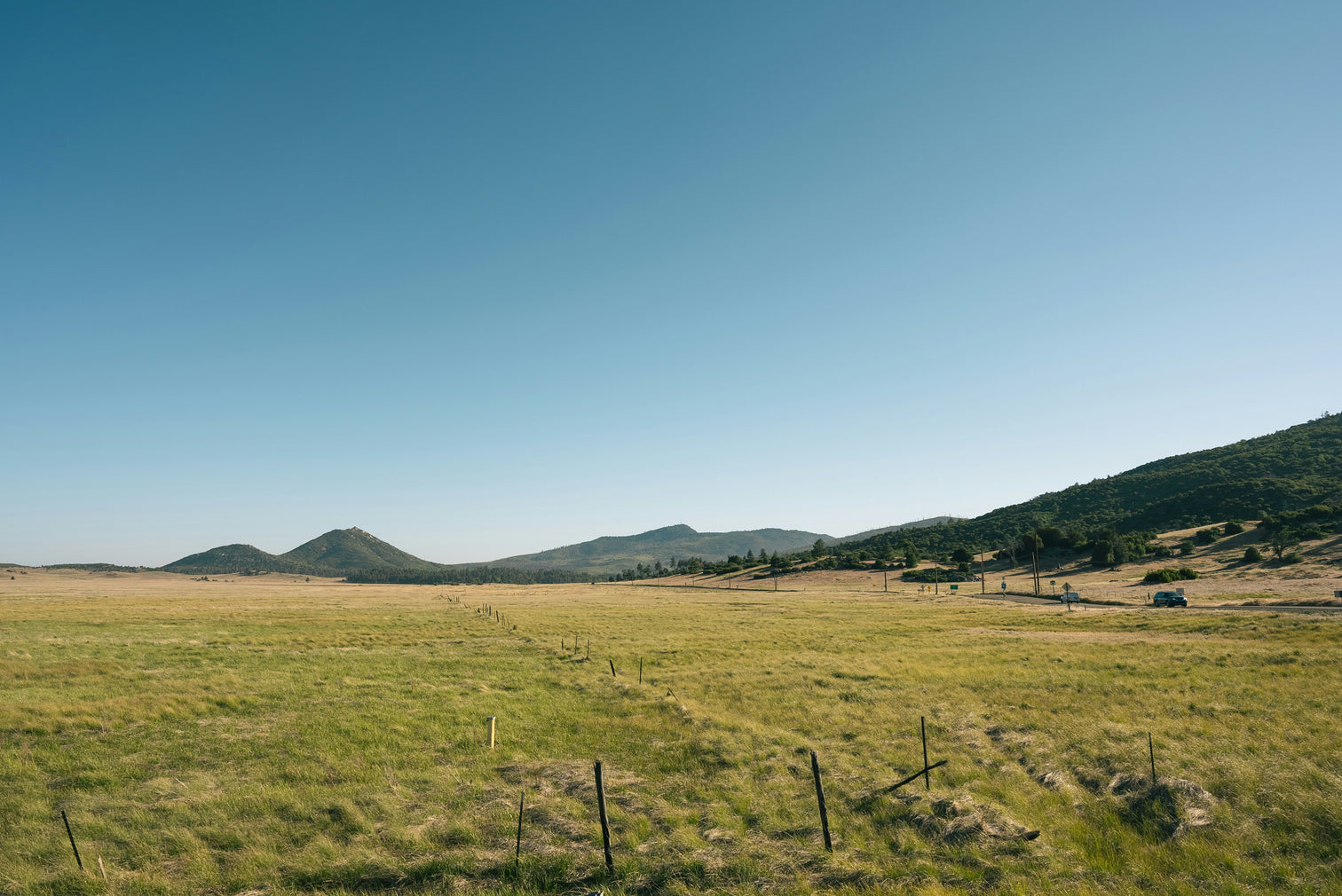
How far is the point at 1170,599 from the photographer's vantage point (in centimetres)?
6138

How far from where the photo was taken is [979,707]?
23453 millimetres

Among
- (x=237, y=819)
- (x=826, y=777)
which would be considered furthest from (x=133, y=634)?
(x=826, y=777)

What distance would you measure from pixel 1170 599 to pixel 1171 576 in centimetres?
2369

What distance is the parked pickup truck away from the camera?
60700 mm

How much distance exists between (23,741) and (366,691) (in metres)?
10.9

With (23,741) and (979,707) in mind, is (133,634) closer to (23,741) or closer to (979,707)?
(23,741)

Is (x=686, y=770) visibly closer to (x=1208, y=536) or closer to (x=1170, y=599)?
(x=1170, y=599)

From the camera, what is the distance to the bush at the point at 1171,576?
79438 millimetres

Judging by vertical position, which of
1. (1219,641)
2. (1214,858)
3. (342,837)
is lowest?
(1219,641)

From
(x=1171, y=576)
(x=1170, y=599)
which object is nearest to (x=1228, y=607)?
(x=1170, y=599)

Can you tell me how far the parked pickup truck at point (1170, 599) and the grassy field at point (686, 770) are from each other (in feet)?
90.8

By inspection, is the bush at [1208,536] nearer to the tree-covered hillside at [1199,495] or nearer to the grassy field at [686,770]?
the tree-covered hillside at [1199,495]

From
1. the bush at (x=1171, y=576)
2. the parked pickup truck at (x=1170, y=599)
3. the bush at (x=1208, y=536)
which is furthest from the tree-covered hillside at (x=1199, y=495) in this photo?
the parked pickup truck at (x=1170, y=599)

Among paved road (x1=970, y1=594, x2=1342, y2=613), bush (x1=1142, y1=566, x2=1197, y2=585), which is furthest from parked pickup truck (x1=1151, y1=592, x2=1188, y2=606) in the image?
bush (x1=1142, y1=566, x2=1197, y2=585)
